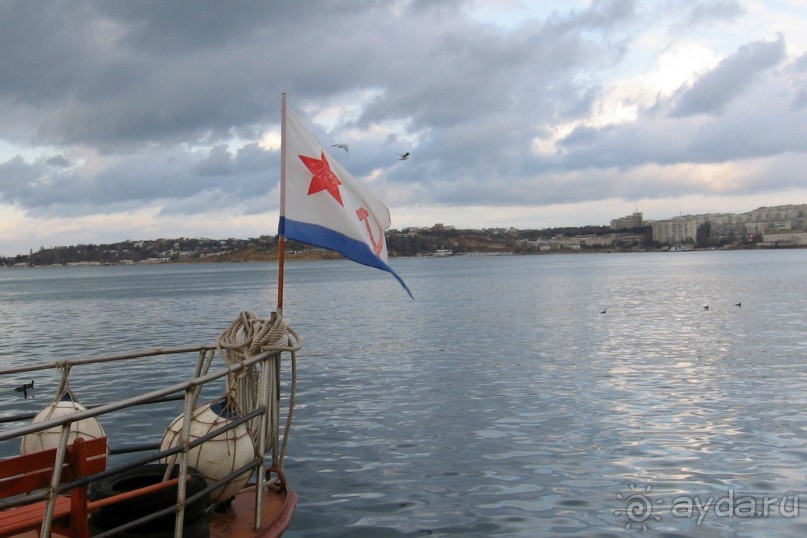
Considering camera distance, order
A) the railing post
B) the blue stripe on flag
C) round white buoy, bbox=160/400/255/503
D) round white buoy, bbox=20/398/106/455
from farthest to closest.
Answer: the blue stripe on flag
round white buoy, bbox=20/398/106/455
round white buoy, bbox=160/400/255/503
the railing post

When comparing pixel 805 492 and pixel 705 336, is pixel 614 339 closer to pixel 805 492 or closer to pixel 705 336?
pixel 705 336

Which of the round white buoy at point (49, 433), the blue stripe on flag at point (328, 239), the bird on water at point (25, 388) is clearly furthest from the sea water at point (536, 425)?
the blue stripe on flag at point (328, 239)

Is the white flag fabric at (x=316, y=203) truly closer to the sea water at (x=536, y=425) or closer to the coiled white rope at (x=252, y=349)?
the coiled white rope at (x=252, y=349)

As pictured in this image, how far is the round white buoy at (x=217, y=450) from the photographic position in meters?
7.14

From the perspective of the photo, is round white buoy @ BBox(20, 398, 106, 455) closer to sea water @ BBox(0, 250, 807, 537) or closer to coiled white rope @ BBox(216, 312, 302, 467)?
coiled white rope @ BBox(216, 312, 302, 467)

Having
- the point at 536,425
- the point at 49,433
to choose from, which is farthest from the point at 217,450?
the point at 536,425

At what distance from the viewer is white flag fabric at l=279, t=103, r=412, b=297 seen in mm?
8227

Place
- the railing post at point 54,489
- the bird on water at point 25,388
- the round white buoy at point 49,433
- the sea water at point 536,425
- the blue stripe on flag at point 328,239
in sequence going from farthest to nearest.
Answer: the bird on water at point 25,388 → the sea water at point 536,425 → the blue stripe on flag at point 328,239 → the round white buoy at point 49,433 → the railing post at point 54,489

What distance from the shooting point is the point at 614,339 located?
30797 mm

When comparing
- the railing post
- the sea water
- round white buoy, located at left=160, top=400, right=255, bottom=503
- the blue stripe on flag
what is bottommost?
the sea water

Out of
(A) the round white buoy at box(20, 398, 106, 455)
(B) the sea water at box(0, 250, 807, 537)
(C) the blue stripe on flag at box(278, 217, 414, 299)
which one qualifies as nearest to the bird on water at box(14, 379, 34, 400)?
(B) the sea water at box(0, 250, 807, 537)

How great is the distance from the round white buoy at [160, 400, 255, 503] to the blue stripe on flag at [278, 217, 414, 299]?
2054mm

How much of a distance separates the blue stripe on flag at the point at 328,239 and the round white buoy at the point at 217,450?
2054 millimetres

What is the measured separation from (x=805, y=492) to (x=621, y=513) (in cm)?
296
